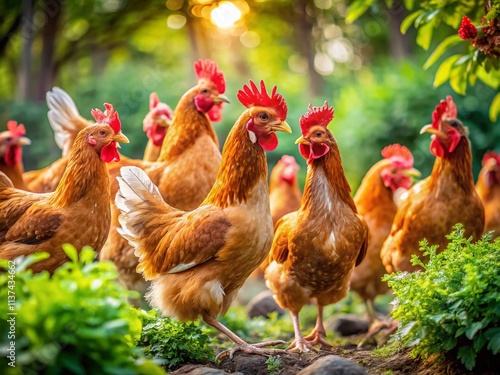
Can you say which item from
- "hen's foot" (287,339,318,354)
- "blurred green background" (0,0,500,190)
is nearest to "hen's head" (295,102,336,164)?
"hen's foot" (287,339,318,354)

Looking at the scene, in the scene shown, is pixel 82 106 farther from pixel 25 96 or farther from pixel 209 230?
pixel 209 230

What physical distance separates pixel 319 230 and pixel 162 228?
136 centimetres

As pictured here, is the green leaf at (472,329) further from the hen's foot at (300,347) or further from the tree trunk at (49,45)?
the tree trunk at (49,45)

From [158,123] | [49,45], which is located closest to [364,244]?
[158,123]

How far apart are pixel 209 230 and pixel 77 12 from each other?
12.3 m

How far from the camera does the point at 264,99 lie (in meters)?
4.80

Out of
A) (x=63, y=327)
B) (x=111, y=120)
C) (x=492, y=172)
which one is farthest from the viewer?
(x=492, y=172)

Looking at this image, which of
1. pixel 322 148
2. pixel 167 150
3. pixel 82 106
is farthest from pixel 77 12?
pixel 322 148

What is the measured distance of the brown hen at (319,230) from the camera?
5.20 meters

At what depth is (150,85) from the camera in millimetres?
15711

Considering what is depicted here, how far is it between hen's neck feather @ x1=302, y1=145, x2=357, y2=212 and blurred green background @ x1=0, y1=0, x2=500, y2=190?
7.16 ft

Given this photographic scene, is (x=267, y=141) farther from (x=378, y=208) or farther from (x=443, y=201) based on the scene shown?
(x=378, y=208)

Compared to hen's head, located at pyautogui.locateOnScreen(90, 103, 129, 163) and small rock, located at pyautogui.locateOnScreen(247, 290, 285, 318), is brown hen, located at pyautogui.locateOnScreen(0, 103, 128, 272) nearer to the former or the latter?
hen's head, located at pyautogui.locateOnScreen(90, 103, 129, 163)

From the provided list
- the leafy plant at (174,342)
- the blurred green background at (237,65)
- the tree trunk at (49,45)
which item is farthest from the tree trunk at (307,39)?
the leafy plant at (174,342)
